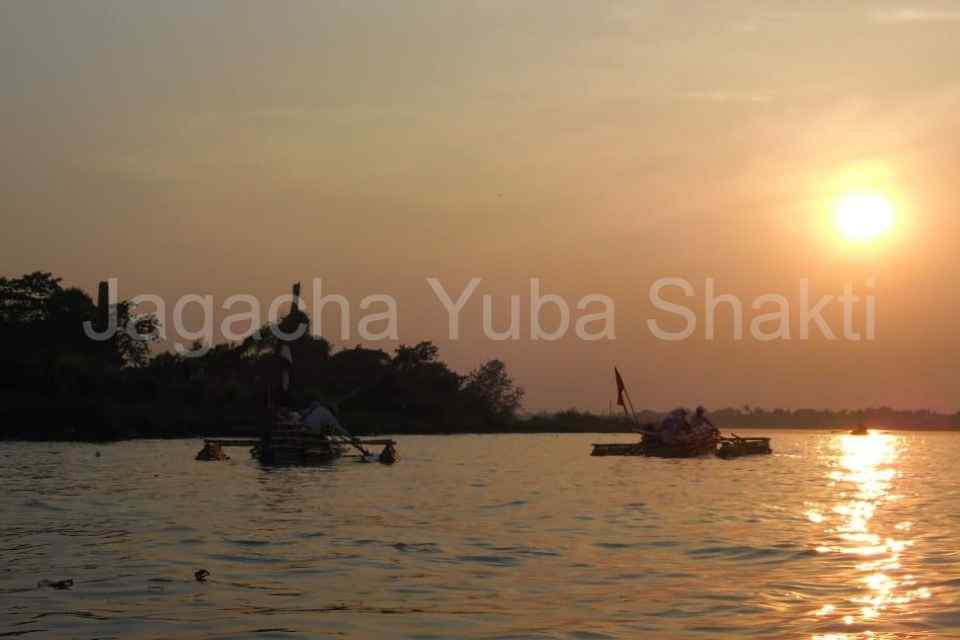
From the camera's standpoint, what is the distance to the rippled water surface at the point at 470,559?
16.0 metres

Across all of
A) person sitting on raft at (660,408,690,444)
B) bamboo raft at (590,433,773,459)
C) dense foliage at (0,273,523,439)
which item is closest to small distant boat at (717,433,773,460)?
bamboo raft at (590,433,773,459)

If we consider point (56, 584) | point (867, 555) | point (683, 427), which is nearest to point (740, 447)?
point (683, 427)

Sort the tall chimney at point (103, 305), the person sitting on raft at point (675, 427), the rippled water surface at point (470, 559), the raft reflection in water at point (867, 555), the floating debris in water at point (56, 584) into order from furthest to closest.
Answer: the tall chimney at point (103, 305) < the person sitting on raft at point (675, 427) < the floating debris in water at point (56, 584) < the raft reflection in water at point (867, 555) < the rippled water surface at point (470, 559)

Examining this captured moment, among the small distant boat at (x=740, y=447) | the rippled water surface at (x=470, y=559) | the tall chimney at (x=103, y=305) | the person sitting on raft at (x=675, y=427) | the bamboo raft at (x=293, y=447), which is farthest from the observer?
the tall chimney at (x=103, y=305)

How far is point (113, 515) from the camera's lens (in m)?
29.8

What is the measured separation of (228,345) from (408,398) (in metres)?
21.2

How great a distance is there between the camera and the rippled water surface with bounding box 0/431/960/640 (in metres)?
16.0

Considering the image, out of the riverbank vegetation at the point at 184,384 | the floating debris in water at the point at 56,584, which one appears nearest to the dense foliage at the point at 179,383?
the riverbank vegetation at the point at 184,384

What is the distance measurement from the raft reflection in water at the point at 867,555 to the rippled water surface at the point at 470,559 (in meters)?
0.07

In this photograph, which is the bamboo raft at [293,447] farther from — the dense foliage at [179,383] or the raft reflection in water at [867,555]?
the raft reflection in water at [867,555]

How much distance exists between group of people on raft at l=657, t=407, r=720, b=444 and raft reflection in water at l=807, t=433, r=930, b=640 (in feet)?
73.2

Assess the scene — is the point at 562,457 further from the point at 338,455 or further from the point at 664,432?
the point at 338,455

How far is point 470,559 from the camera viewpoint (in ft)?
73.4

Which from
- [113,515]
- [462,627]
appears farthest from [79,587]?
[113,515]
